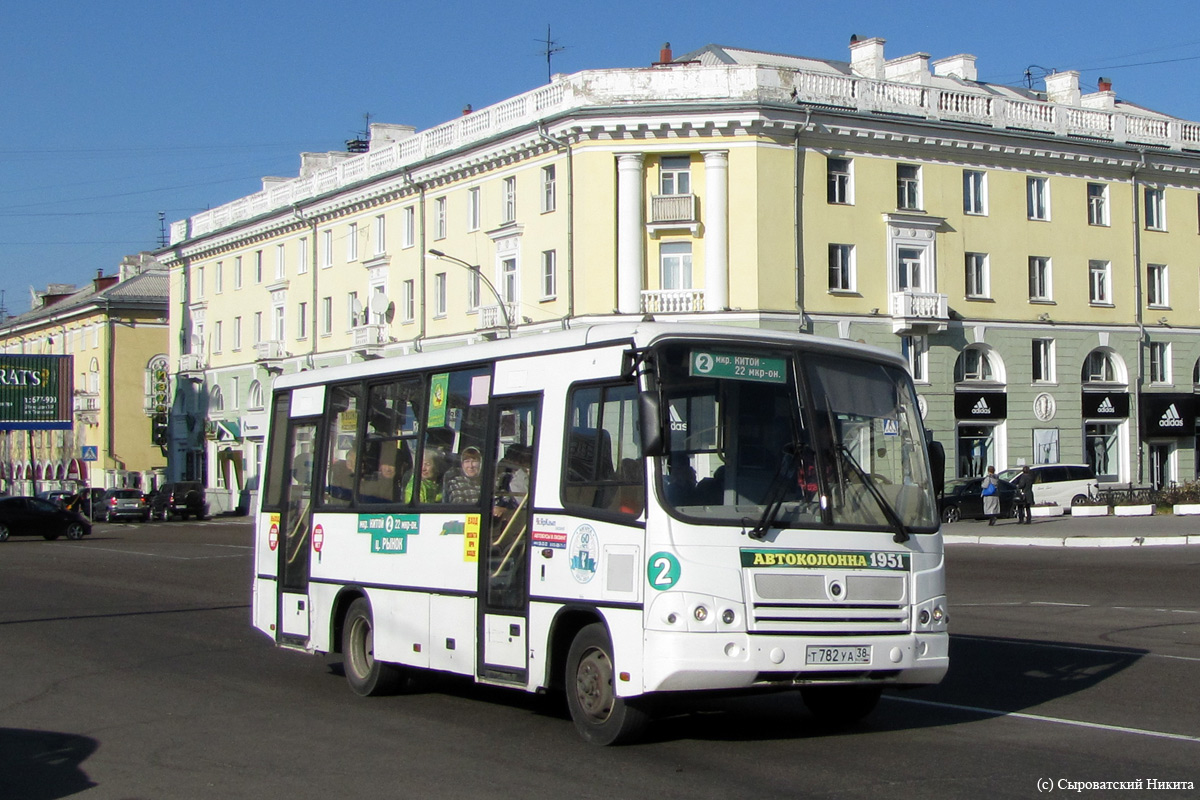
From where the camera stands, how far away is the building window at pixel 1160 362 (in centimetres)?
4991

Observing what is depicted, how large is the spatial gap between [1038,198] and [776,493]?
4253 centimetres

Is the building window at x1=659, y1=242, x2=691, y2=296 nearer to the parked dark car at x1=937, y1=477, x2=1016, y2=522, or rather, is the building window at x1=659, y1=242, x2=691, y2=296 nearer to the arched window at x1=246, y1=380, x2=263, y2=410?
the parked dark car at x1=937, y1=477, x2=1016, y2=522

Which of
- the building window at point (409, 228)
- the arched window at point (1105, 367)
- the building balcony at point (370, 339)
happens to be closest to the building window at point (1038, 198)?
the arched window at point (1105, 367)

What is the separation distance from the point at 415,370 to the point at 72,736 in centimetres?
363

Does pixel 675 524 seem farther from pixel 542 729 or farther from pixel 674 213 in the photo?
pixel 674 213

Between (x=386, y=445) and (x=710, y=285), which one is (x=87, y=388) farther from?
(x=386, y=445)

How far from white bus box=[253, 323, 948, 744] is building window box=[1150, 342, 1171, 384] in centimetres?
4387

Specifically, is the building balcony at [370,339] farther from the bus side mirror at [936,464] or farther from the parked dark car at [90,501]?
the bus side mirror at [936,464]

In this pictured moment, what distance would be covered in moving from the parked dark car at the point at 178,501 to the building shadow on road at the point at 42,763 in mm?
54292

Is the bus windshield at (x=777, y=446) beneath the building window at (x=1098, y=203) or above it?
beneath

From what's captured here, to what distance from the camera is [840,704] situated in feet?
31.9

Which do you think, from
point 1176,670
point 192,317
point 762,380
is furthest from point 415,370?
point 192,317

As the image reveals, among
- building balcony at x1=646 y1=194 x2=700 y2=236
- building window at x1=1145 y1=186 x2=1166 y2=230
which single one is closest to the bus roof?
building balcony at x1=646 y1=194 x2=700 y2=236

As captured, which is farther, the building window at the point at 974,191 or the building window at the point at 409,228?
the building window at the point at 409,228
